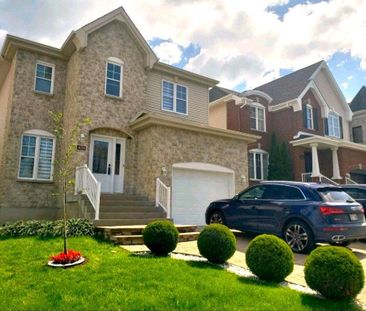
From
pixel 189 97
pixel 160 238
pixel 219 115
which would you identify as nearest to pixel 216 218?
pixel 160 238

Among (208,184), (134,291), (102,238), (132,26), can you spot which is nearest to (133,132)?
(208,184)

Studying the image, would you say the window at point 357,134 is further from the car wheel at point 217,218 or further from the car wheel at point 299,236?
the car wheel at point 299,236

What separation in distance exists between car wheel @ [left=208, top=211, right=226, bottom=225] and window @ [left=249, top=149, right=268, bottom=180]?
33.3 feet

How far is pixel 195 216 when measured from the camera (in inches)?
540

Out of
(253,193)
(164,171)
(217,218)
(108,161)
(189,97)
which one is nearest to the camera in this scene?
(253,193)

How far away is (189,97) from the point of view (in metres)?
17.7

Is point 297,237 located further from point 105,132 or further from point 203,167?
point 105,132

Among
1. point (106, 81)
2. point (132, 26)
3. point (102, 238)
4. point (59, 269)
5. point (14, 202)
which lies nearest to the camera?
point (59, 269)

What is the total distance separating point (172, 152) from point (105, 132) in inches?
124

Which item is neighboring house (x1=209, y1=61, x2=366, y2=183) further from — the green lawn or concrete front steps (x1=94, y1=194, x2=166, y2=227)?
the green lawn

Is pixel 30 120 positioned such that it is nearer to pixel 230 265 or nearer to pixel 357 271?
pixel 230 265

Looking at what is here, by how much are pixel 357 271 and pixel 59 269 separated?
496 centimetres

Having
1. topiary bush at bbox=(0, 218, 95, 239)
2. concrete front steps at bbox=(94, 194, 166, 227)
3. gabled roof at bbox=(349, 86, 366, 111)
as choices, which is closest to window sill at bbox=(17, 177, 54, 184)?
concrete front steps at bbox=(94, 194, 166, 227)

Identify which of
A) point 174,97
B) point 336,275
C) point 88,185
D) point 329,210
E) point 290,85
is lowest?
point 336,275
